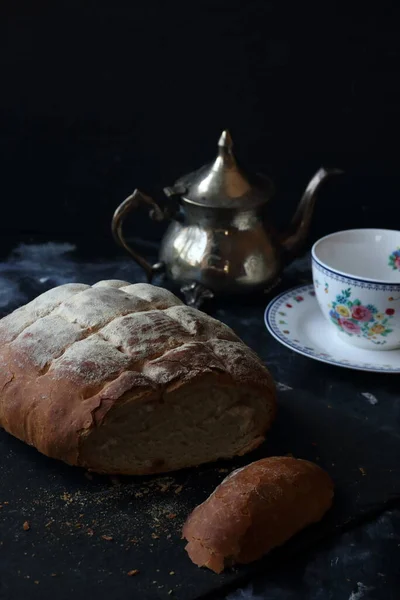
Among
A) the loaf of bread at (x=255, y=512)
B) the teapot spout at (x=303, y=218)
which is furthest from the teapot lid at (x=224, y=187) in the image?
the loaf of bread at (x=255, y=512)

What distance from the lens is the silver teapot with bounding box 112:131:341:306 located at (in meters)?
1.64

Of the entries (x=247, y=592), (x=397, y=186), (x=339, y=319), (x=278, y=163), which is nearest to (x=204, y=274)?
(x=339, y=319)

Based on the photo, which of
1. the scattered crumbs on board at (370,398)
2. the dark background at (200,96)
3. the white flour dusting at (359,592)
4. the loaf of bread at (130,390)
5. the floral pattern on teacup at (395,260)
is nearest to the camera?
the white flour dusting at (359,592)

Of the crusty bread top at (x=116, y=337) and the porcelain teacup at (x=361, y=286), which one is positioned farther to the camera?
the porcelain teacup at (x=361, y=286)

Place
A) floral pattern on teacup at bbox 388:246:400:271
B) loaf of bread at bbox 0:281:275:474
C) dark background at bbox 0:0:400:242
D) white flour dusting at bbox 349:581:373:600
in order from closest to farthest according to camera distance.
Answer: white flour dusting at bbox 349:581:373:600 → loaf of bread at bbox 0:281:275:474 → floral pattern on teacup at bbox 388:246:400:271 → dark background at bbox 0:0:400:242

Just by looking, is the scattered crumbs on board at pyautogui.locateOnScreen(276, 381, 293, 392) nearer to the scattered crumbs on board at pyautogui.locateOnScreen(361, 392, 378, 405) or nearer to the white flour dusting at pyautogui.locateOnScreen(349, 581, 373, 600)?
the scattered crumbs on board at pyautogui.locateOnScreen(361, 392, 378, 405)

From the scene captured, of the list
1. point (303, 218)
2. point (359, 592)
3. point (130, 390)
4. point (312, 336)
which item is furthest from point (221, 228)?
point (359, 592)

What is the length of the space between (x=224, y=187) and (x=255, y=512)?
0.80 meters

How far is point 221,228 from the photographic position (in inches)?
65.2

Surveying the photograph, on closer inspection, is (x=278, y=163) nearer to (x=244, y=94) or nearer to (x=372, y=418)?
(x=244, y=94)

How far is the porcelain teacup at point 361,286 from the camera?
1.44m

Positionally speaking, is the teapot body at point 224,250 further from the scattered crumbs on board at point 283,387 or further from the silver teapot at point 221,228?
the scattered crumbs on board at point 283,387

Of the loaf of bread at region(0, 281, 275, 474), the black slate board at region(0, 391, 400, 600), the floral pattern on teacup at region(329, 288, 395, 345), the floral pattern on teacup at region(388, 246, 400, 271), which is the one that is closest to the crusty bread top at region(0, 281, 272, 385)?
the loaf of bread at region(0, 281, 275, 474)

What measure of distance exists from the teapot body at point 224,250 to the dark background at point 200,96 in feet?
1.20
